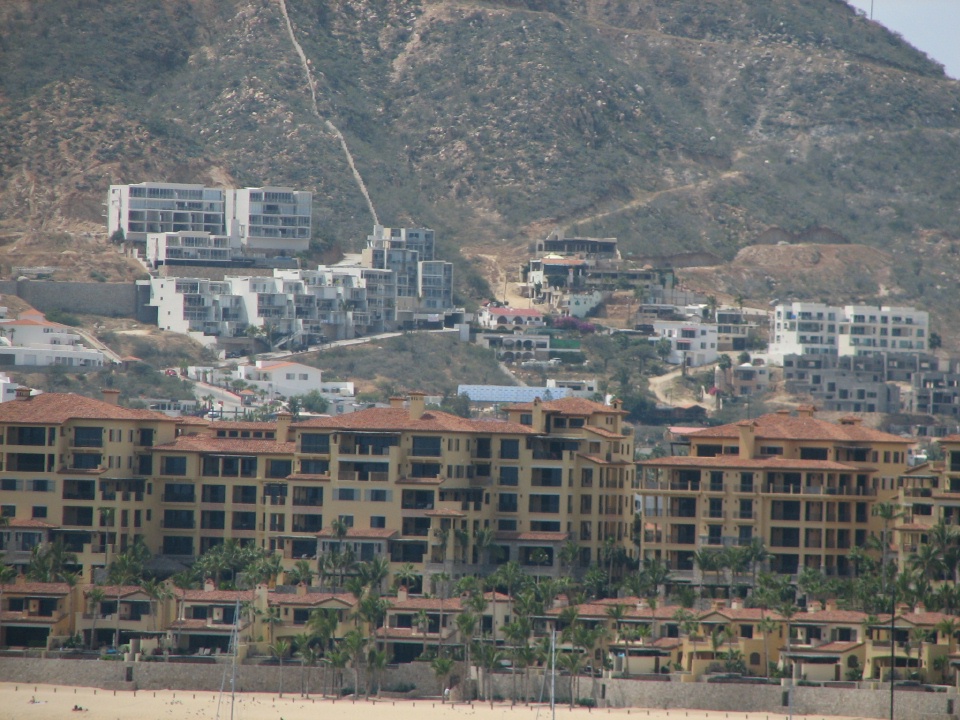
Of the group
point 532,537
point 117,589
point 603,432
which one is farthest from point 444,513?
point 117,589

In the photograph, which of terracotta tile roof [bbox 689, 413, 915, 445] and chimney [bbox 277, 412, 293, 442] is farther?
chimney [bbox 277, 412, 293, 442]

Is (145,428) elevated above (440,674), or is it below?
above

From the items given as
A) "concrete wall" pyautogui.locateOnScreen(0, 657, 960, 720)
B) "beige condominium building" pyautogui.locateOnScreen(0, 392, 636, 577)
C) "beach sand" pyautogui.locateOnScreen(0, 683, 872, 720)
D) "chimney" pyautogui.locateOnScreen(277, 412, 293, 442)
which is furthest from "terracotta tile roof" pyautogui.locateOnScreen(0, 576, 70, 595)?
"chimney" pyautogui.locateOnScreen(277, 412, 293, 442)

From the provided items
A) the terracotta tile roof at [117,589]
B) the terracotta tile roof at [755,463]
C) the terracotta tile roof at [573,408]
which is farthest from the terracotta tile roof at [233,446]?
the terracotta tile roof at [755,463]

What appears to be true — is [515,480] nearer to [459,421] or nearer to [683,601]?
[459,421]

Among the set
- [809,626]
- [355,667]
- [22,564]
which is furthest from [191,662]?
[809,626]

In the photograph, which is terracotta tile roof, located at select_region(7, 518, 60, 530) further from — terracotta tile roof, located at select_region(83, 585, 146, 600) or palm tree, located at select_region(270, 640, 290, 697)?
palm tree, located at select_region(270, 640, 290, 697)
